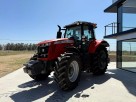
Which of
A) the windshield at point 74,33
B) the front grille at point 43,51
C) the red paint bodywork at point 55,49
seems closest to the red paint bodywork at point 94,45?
the windshield at point 74,33

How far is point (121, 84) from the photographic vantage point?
1011 cm

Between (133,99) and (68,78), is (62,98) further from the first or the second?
(133,99)

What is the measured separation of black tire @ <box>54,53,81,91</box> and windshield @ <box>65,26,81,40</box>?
1.85 meters

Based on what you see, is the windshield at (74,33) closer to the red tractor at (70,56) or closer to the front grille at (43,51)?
the red tractor at (70,56)

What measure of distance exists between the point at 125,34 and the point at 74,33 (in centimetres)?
480

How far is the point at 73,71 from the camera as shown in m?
9.86

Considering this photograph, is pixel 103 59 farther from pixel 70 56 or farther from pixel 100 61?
pixel 70 56

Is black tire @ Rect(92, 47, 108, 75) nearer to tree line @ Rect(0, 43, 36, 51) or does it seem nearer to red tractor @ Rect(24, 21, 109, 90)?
red tractor @ Rect(24, 21, 109, 90)

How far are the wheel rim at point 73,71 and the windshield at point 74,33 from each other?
1.83 metres

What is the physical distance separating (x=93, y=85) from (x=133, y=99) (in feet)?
8.27

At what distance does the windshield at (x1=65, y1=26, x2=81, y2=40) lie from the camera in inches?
446

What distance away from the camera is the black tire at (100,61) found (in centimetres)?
1182

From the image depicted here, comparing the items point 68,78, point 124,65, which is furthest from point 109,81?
point 124,65

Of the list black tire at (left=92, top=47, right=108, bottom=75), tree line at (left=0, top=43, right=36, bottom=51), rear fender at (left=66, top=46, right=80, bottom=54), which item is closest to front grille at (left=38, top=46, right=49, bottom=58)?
rear fender at (left=66, top=46, right=80, bottom=54)
